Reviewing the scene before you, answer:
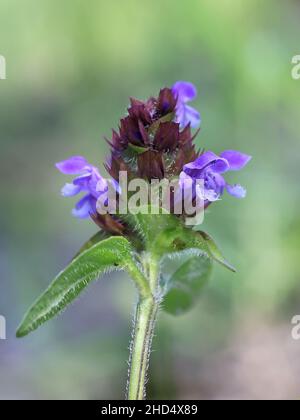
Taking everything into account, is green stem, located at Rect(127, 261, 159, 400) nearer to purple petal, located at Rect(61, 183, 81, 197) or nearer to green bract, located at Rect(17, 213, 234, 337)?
green bract, located at Rect(17, 213, 234, 337)

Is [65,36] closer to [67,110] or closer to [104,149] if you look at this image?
[67,110]

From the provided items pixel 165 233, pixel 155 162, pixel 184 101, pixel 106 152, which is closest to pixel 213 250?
pixel 165 233

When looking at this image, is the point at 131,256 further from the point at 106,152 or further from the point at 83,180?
the point at 106,152

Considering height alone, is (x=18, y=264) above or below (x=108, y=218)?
above

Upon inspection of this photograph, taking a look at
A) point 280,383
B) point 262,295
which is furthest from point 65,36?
point 280,383

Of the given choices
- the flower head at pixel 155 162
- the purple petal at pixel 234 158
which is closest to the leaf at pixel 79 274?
the flower head at pixel 155 162
